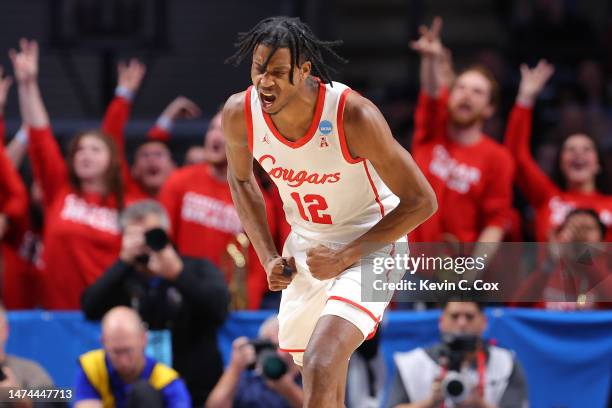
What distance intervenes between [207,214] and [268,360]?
1652mm

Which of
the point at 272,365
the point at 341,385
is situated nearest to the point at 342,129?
the point at 341,385

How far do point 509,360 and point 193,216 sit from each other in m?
2.23

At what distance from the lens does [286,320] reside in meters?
5.28

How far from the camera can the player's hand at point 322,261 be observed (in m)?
4.88

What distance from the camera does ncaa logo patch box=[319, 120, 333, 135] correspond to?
4.89 meters

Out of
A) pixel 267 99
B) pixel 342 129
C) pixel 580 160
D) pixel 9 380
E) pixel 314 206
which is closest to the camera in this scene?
pixel 267 99

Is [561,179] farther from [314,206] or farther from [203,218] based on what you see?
[314,206]

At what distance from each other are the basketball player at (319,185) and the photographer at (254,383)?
1187 mm

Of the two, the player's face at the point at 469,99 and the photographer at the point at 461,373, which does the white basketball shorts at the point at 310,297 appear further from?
the player's face at the point at 469,99

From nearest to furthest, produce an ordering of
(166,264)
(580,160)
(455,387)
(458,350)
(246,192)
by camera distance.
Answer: (246,192)
(455,387)
(458,350)
(166,264)
(580,160)

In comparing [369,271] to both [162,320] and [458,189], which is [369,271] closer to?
[162,320]

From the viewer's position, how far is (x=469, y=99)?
25.7 feet

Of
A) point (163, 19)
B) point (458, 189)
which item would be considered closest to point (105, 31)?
point (163, 19)

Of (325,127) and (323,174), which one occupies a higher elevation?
(325,127)
